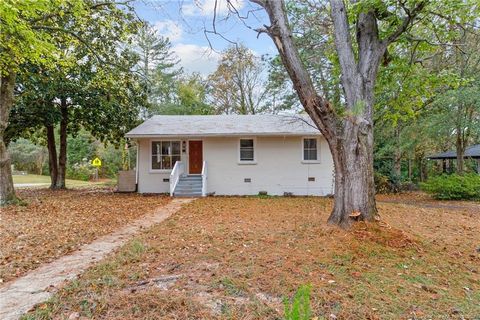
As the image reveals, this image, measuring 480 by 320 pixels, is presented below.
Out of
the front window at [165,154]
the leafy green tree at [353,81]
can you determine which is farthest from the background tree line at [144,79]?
the front window at [165,154]

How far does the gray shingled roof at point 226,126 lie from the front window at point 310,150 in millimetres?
704

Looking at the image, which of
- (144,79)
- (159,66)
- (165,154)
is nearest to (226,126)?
(165,154)

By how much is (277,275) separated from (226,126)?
37.9 ft

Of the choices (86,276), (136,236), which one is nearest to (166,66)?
(136,236)

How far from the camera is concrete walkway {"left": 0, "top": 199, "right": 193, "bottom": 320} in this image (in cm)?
319

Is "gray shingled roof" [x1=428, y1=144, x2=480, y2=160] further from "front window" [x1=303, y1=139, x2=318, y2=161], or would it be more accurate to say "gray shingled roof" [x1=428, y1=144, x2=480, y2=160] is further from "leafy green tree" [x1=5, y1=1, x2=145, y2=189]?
"leafy green tree" [x1=5, y1=1, x2=145, y2=189]

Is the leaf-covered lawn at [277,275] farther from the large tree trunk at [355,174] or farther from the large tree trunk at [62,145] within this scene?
the large tree trunk at [62,145]

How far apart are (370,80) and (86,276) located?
232 inches

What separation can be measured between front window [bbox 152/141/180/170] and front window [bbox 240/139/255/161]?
313 cm

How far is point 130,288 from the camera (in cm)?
352

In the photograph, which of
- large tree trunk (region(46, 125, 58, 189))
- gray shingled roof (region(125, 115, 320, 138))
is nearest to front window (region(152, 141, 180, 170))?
gray shingled roof (region(125, 115, 320, 138))

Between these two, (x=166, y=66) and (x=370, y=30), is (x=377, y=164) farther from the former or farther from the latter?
Answer: (x=166, y=66)

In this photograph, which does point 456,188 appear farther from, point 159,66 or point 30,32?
point 159,66

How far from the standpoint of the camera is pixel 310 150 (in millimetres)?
14508
